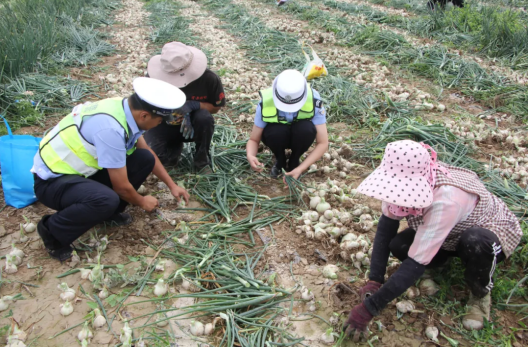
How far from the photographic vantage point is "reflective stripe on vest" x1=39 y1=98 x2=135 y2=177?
75.9 inches

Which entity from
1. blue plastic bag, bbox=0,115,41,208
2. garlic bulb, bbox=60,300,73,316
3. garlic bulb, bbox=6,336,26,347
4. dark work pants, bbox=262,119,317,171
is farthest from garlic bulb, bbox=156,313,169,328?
dark work pants, bbox=262,119,317,171

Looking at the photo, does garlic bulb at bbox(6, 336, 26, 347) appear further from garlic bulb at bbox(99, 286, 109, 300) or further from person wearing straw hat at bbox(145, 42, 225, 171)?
person wearing straw hat at bbox(145, 42, 225, 171)

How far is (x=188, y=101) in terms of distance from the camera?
279 cm

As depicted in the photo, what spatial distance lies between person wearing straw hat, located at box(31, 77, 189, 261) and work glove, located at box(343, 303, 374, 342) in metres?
1.29

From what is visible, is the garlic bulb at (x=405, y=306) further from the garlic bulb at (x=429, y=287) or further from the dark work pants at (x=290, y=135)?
the dark work pants at (x=290, y=135)

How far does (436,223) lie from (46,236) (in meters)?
1.91

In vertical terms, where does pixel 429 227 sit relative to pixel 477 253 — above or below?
above

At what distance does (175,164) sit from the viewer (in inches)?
118

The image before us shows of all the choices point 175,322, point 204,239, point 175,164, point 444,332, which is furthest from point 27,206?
point 444,332

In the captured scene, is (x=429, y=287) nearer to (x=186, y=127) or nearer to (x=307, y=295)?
(x=307, y=295)

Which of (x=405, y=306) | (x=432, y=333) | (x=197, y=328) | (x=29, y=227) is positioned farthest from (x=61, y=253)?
(x=432, y=333)

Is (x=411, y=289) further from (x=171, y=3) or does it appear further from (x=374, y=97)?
(x=171, y=3)

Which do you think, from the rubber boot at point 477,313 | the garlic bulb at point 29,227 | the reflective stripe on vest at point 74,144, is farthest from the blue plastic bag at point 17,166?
the rubber boot at point 477,313

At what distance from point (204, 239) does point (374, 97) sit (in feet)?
8.35
